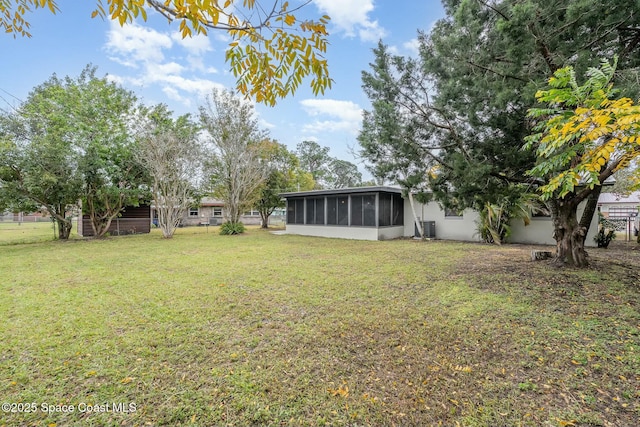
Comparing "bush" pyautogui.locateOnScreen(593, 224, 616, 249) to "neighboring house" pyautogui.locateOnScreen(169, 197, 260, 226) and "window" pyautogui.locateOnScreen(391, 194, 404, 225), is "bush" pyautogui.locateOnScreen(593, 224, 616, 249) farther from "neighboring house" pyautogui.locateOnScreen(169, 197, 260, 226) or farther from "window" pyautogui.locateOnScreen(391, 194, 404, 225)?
"neighboring house" pyautogui.locateOnScreen(169, 197, 260, 226)

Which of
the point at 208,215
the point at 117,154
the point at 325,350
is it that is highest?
the point at 117,154

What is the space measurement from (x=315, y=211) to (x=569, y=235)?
10.1m

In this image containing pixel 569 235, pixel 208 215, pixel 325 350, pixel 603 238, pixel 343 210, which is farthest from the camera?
pixel 208 215

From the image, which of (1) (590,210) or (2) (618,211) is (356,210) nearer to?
(1) (590,210)

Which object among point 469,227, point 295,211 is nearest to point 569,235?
point 469,227

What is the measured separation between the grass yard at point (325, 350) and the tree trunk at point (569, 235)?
37 cm

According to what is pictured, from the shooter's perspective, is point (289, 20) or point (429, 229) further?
point (429, 229)

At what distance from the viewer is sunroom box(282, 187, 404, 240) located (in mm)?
11883

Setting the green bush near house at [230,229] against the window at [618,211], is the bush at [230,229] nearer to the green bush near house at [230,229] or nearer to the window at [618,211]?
the green bush near house at [230,229]

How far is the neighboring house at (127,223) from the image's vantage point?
1431 cm

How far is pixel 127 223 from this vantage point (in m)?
15.5

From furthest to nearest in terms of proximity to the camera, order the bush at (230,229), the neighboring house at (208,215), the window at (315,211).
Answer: the neighboring house at (208,215), the bush at (230,229), the window at (315,211)

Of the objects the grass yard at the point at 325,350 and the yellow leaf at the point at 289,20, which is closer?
the yellow leaf at the point at 289,20

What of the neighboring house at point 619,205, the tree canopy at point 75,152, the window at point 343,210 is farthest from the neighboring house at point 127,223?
the neighboring house at point 619,205
